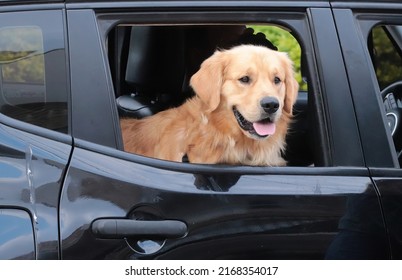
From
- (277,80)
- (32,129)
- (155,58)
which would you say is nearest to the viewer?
(32,129)

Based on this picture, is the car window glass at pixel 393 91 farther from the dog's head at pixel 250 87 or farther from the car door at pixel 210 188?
the dog's head at pixel 250 87

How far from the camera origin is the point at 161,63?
3570 millimetres

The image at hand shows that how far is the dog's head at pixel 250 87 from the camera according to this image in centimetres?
288

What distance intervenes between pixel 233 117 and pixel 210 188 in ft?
2.20

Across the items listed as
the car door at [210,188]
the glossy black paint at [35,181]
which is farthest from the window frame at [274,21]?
the glossy black paint at [35,181]

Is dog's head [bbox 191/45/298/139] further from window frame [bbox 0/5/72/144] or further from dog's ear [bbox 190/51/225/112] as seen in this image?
window frame [bbox 0/5/72/144]

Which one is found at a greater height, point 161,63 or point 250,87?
point 161,63

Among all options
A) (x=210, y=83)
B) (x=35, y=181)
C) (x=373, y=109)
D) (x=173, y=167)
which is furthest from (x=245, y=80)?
(x=35, y=181)

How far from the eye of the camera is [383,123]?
2.54 meters

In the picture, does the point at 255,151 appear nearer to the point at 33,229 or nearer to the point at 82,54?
the point at 82,54

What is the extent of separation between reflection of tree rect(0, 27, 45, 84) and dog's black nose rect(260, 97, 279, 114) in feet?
2.88

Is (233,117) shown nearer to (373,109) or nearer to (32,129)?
(373,109)
